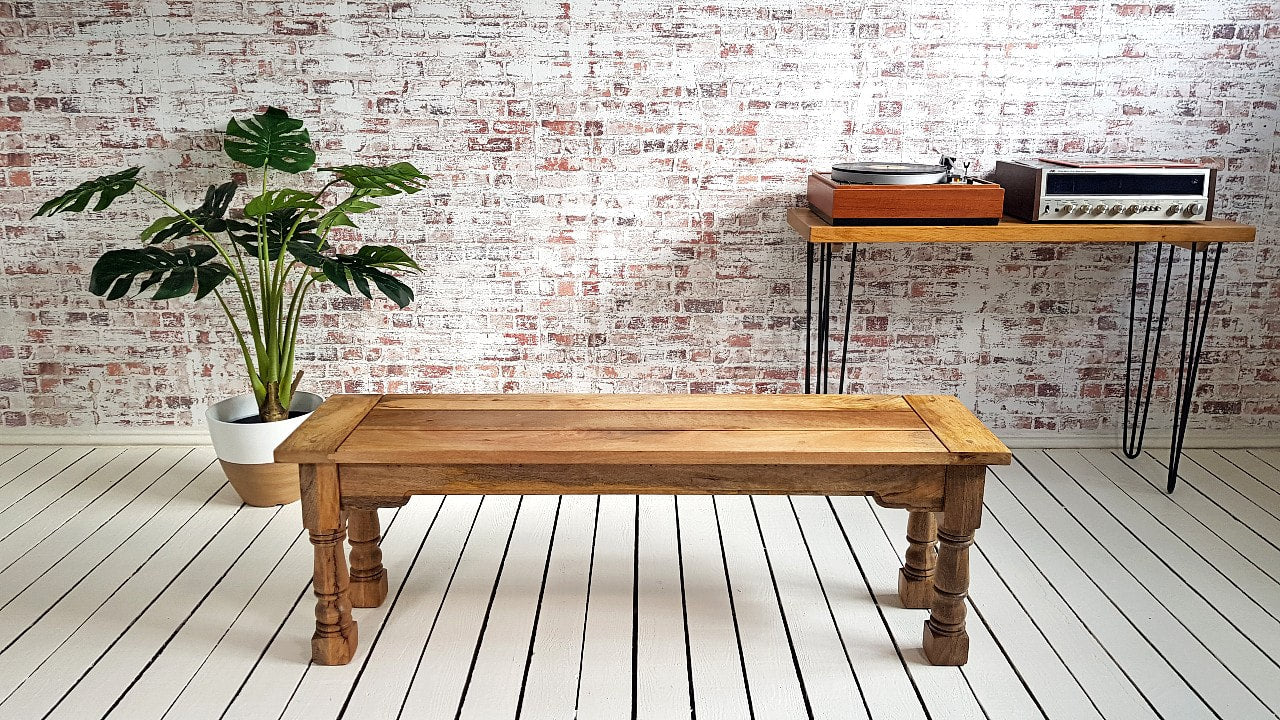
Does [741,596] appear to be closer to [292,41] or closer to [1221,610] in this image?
[1221,610]

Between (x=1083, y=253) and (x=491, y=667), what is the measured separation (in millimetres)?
2924

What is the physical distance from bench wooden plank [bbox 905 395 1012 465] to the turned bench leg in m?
1.49

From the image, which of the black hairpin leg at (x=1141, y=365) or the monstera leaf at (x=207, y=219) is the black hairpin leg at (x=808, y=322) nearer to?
the black hairpin leg at (x=1141, y=365)

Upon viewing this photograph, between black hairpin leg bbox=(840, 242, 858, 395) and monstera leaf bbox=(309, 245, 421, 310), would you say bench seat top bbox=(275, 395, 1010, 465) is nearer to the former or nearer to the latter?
monstera leaf bbox=(309, 245, 421, 310)

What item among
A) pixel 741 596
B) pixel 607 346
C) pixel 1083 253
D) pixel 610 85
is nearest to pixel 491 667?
pixel 741 596

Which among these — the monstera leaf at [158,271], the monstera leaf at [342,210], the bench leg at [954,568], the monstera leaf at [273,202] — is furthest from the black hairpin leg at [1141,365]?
the monstera leaf at [158,271]

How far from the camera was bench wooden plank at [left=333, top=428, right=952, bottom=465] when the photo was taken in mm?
2430

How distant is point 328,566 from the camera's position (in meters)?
2.52

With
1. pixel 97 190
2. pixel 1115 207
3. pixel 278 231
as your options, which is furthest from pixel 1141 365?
pixel 97 190

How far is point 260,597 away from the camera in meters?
2.96

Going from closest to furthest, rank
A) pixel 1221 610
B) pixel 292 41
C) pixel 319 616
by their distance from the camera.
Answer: pixel 319 616 → pixel 1221 610 → pixel 292 41

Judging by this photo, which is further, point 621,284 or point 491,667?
point 621,284

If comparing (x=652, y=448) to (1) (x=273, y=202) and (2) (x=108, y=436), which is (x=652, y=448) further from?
(2) (x=108, y=436)

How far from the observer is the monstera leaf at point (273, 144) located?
3.58 m
